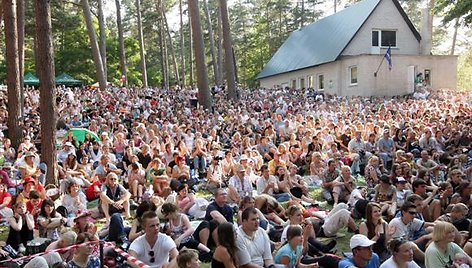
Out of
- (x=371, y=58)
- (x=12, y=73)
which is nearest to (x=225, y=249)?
(x=12, y=73)

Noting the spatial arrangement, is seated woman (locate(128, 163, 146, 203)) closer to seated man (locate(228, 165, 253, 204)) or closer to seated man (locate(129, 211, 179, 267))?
seated man (locate(228, 165, 253, 204))

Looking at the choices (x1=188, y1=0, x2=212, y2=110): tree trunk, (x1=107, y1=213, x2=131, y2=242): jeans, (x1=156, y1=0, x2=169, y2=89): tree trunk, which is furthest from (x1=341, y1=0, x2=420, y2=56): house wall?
(x1=107, y1=213, x2=131, y2=242): jeans

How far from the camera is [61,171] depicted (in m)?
12.5

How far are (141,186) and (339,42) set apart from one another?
2802cm

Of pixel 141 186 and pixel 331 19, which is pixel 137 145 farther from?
pixel 331 19

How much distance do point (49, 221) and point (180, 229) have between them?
200 centimetres

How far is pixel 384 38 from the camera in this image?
1475 inches

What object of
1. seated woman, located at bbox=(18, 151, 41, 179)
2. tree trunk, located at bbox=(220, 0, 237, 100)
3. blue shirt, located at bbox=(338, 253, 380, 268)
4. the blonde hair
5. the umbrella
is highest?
tree trunk, located at bbox=(220, 0, 237, 100)

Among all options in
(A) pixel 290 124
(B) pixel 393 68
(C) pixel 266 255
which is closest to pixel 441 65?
(B) pixel 393 68

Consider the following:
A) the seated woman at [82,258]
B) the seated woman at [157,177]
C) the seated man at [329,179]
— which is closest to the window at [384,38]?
the seated man at [329,179]

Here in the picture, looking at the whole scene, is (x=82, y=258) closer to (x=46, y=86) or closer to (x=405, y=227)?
(x=405, y=227)

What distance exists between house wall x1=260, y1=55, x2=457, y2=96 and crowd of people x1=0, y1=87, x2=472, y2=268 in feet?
35.1

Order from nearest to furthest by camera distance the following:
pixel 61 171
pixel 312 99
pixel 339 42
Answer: pixel 61 171
pixel 312 99
pixel 339 42

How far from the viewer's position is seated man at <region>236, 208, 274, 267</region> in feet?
21.5
